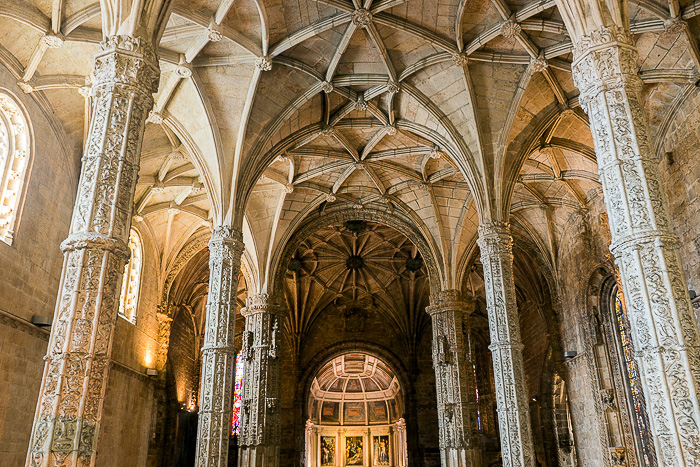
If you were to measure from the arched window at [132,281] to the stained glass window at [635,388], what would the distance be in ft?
52.6

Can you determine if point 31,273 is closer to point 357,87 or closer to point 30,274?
point 30,274

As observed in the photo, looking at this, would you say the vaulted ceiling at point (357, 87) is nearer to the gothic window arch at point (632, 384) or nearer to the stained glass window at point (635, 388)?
the gothic window arch at point (632, 384)

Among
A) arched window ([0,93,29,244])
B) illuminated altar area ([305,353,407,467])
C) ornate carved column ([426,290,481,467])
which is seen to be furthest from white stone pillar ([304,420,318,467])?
arched window ([0,93,29,244])

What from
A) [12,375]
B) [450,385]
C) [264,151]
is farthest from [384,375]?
[12,375]

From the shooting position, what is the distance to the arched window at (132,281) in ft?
65.1

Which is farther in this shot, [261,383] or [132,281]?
[132,281]

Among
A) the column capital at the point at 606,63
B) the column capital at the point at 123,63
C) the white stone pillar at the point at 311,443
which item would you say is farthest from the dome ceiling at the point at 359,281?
the column capital at the point at 123,63

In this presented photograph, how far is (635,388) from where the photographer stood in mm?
17234

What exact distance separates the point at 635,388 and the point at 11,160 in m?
17.9

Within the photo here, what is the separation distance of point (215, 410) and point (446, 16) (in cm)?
1043

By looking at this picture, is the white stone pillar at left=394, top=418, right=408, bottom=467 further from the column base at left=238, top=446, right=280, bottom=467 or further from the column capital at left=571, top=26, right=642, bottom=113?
the column capital at left=571, top=26, right=642, bottom=113

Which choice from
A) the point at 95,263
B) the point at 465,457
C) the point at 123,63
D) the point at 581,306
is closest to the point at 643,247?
the point at 95,263

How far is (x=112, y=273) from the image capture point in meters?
6.97

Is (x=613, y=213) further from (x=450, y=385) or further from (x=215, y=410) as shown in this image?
(x=450, y=385)
